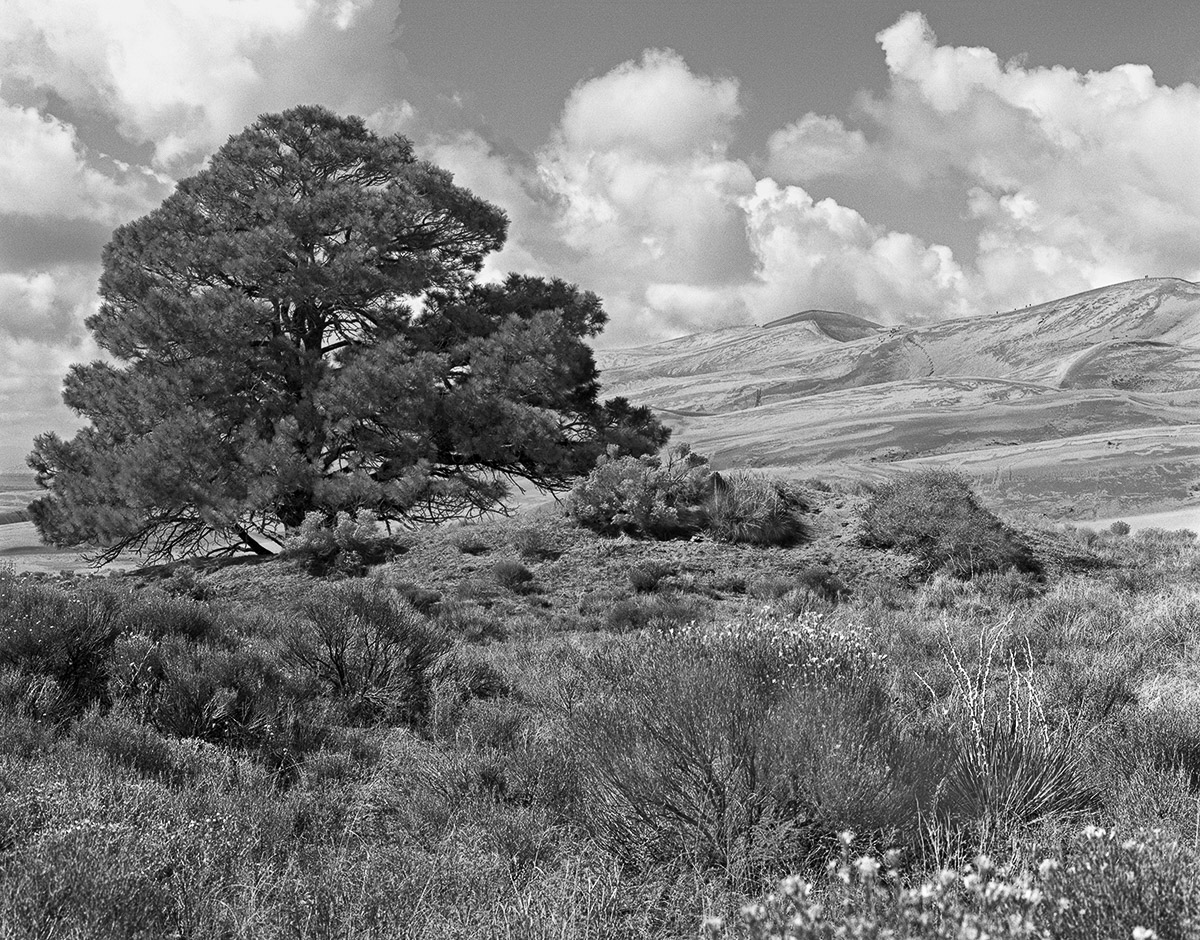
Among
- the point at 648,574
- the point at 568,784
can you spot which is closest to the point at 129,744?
the point at 568,784

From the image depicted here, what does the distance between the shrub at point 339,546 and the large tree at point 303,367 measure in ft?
2.40

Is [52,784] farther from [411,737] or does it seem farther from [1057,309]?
[1057,309]

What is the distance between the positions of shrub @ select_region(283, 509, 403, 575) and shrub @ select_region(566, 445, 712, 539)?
3.07m

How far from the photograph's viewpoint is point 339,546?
43.2 ft

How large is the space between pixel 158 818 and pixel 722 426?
75.3 m

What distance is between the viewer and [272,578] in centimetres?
1231

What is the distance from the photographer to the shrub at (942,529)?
12.0m

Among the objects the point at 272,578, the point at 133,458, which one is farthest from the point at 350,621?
the point at 133,458

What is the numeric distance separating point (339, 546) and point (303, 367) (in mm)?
3809

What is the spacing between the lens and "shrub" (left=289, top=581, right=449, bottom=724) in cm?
554

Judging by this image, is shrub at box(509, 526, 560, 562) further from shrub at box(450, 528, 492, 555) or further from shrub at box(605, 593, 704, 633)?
shrub at box(605, 593, 704, 633)

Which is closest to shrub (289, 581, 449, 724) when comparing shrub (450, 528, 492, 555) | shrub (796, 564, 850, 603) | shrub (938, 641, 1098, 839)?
shrub (938, 641, 1098, 839)

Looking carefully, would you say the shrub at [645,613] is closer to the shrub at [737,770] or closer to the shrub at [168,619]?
the shrub at [168,619]

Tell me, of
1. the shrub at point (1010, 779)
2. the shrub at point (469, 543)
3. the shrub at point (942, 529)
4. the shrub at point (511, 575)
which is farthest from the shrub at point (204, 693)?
the shrub at point (942, 529)
